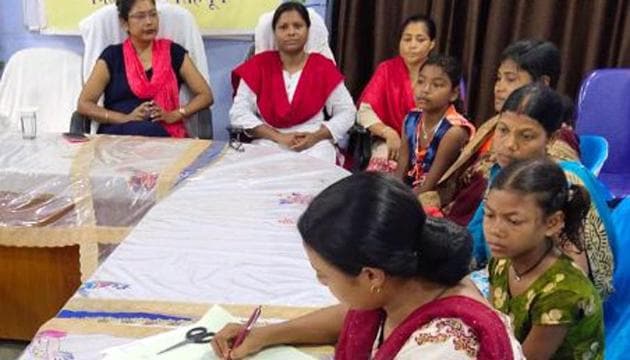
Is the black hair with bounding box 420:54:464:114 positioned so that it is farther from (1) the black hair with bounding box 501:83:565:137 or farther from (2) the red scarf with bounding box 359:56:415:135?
(1) the black hair with bounding box 501:83:565:137

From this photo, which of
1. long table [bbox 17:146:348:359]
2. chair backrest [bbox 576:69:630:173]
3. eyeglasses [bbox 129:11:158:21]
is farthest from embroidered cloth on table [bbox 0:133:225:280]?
chair backrest [bbox 576:69:630:173]

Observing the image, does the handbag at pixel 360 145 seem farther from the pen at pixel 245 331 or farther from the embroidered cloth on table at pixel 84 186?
the pen at pixel 245 331

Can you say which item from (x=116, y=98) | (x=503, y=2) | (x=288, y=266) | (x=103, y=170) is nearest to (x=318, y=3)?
(x=503, y=2)

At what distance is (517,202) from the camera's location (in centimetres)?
134

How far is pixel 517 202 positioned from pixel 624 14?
94.9 inches

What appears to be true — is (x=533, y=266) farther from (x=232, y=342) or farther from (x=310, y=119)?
(x=310, y=119)

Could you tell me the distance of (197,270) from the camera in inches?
59.7

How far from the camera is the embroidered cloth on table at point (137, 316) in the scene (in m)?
1.25

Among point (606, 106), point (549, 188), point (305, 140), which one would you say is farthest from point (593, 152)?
point (305, 140)

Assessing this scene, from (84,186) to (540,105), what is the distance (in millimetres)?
1312

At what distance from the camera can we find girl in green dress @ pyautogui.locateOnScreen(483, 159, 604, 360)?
1266 millimetres

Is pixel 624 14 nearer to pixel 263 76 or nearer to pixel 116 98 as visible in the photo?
pixel 263 76

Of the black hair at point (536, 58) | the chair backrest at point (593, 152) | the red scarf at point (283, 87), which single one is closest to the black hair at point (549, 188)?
the chair backrest at point (593, 152)

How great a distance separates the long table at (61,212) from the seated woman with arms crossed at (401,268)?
112cm
